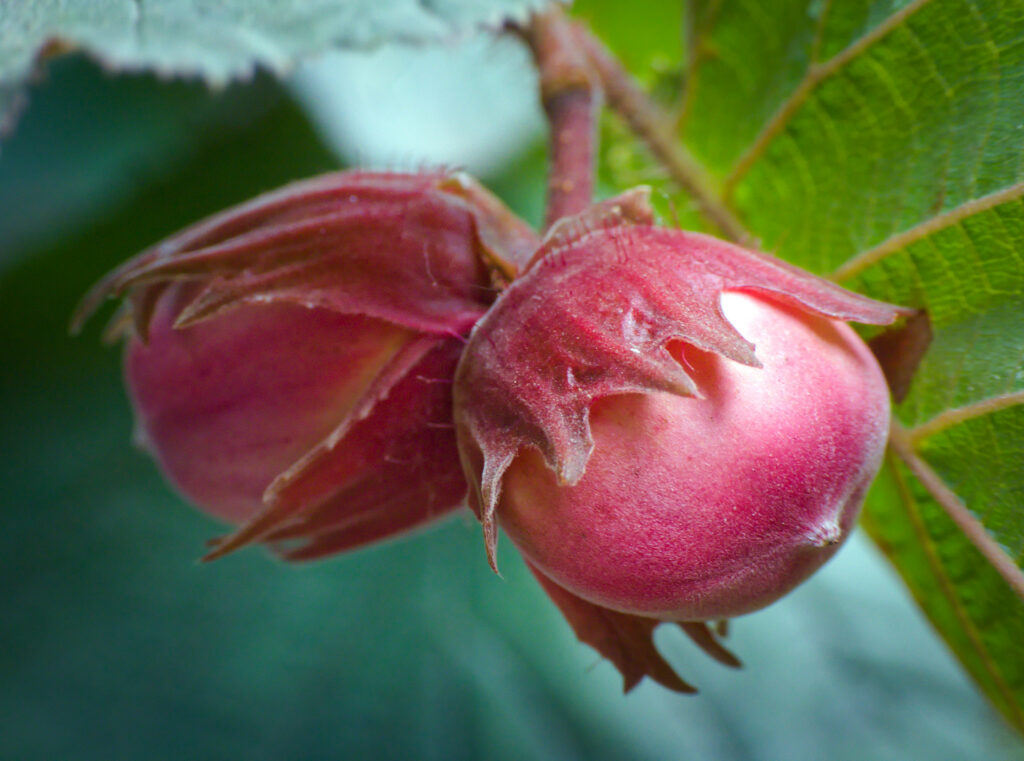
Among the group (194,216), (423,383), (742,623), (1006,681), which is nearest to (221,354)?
(423,383)

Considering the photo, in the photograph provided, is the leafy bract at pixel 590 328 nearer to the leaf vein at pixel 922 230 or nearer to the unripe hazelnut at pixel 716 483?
the unripe hazelnut at pixel 716 483

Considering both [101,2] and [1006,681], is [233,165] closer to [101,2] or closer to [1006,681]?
[101,2]

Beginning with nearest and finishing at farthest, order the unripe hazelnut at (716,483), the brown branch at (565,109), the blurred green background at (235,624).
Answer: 1. the unripe hazelnut at (716,483)
2. the brown branch at (565,109)
3. the blurred green background at (235,624)

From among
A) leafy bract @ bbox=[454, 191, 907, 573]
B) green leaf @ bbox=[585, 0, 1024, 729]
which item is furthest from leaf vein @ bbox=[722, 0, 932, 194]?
leafy bract @ bbox=[454, 191, 907, 573]

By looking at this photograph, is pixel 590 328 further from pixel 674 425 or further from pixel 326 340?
pixel 326 340

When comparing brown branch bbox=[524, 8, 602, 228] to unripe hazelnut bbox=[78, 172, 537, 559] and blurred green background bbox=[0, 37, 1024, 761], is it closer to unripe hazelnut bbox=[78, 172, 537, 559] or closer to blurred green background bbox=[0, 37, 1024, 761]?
unripe hazelnut bbox=[78, 172, 537, 559]

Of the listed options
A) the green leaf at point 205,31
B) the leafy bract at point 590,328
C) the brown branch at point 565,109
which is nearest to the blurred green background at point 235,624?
the brown branch at point 565,109
